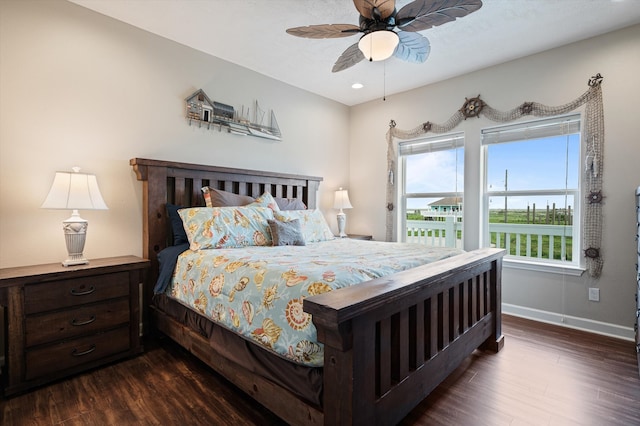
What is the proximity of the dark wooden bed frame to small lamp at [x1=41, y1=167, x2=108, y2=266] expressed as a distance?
467 millimetres

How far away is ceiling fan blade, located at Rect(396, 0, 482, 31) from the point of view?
5.66 feet

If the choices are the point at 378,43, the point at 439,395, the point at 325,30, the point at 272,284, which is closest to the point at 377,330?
the point at 272,284

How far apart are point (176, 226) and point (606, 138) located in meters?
3.77

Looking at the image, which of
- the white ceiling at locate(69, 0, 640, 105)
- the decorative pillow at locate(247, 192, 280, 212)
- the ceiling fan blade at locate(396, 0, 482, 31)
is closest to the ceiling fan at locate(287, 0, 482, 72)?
the ceiling fan blade at locate(396, 0, 482, 31)

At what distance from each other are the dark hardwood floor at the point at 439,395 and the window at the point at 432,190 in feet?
5.67

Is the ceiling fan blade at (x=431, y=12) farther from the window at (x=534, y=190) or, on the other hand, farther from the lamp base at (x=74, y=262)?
the lamp base at (x=74, y=262)

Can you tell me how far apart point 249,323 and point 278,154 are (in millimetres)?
2530

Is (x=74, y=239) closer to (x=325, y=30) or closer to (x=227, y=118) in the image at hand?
(x=227, y=118)

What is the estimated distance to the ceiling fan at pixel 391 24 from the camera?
1778mm

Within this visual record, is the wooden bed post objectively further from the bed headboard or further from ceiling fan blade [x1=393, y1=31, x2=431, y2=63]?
the bed headboard

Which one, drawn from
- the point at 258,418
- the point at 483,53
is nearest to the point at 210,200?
the point at 258,418

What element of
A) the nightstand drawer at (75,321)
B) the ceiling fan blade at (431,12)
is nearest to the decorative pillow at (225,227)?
the nightstand drawer at (75,321)

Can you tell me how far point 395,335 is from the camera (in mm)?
1448

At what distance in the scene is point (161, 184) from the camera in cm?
267
